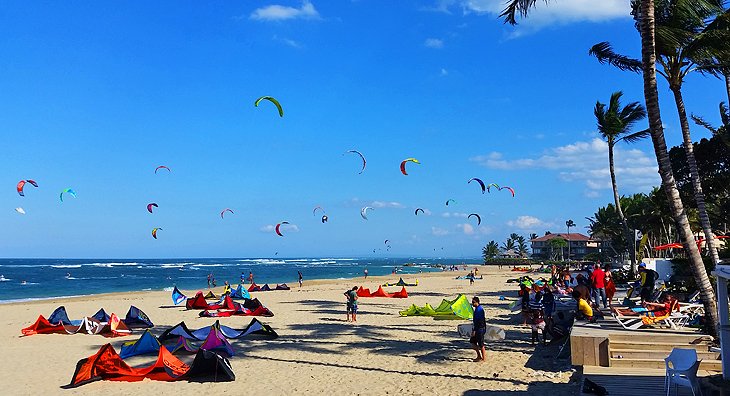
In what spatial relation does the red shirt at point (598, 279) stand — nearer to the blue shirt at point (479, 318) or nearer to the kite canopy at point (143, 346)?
the blue shirt at point (479, 318)

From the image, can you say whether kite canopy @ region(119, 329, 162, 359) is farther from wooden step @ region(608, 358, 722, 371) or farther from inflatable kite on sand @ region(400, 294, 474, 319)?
inflatable kite on sand @ region(400, 294, 474, 319)

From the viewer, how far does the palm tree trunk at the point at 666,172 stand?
9711 mm

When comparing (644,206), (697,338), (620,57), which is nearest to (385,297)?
(620,57)

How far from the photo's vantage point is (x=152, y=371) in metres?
11.9

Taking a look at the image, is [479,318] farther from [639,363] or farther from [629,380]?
[629,380]

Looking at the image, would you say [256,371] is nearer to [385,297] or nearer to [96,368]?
[96,368]

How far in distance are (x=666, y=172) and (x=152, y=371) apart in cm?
1097

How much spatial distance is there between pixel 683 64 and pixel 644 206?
51.9m

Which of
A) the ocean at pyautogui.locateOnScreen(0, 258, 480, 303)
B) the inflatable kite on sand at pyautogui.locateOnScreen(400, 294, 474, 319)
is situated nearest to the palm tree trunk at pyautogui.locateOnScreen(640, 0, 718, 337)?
the inflatable kite on sand at pyautogui.locateOnScreen(400, 294, 474, 319)

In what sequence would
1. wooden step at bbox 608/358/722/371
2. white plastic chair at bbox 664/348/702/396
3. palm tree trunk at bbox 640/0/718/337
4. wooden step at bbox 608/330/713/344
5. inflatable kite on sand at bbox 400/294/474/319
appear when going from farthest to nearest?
inflatable kite on sand at bbox 400/294/474/319
wooden step at bbox 608/330/713/344
wooden step at bbox 608/358/722/371
palm tree trunk at bbox 640/0/718/337
white plastic chair at bbox 664/348/702/396

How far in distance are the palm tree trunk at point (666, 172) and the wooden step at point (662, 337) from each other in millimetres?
423

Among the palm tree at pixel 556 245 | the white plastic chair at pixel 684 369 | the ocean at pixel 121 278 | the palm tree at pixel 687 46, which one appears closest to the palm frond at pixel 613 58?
the palm tree at pixel 687 46

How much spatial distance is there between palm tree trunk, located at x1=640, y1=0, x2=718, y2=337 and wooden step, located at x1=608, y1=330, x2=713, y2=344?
423 millimetres

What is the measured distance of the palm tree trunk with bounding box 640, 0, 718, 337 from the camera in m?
9.71
